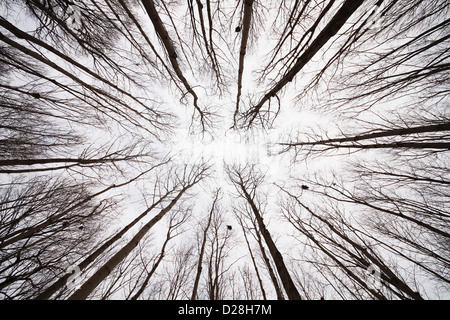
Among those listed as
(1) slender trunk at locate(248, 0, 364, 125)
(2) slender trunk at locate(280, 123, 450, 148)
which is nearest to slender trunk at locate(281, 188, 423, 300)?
(2) slender trunk at locate(280, 123, 450, 148)

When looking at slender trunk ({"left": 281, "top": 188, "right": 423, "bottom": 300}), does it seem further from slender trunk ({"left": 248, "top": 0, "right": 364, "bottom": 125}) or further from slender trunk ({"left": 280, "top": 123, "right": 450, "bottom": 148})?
slender trunk ({"left": 248, "top": 0, "right": 364, "bottom": 125})

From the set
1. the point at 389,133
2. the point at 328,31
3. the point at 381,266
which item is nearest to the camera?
the point at 328,31

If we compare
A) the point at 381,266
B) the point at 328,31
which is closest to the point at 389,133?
the point at 328,31

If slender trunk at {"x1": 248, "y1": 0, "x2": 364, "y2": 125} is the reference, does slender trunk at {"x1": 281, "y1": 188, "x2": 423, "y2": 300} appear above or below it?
below

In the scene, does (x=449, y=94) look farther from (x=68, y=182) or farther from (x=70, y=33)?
(x=68, y=182)

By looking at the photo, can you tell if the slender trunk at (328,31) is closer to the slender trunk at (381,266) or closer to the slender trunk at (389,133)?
the slender trunk at (389,133)

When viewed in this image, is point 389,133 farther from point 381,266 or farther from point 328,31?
point 381,266

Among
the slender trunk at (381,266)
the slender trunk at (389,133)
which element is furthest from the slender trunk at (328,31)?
the slender trunk at (381,266)

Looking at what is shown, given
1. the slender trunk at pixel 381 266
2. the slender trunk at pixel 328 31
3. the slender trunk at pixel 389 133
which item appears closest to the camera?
the slender trunk at pixel 328 31

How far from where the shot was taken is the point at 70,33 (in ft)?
11.2

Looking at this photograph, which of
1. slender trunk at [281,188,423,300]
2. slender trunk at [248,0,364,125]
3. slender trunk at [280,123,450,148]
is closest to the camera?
slender trunk at [248,0,364,125]

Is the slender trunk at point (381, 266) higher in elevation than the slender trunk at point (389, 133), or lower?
lower

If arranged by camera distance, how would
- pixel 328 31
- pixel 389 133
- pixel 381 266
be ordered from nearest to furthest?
pixel 328 31 → pixel 389 133 → pixel 381 266
